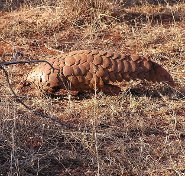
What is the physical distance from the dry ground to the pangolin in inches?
4.1

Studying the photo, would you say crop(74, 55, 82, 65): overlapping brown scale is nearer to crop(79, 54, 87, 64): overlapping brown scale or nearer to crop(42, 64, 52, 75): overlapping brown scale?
crop(79, 54, 87, 64): overlapping brown scale

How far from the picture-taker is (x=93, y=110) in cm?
355

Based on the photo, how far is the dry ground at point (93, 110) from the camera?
2900 millimetres

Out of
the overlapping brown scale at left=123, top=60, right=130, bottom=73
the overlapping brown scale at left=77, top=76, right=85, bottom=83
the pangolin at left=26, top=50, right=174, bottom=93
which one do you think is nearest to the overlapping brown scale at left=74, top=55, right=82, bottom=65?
the pangolin at left=26, top=50, right=174, bottom=93

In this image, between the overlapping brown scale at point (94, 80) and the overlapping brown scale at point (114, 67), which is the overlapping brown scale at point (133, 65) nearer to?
the overlapping brown scale at point (114, 67)

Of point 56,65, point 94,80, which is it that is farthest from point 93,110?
point 56,65

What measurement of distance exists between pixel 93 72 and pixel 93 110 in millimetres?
424

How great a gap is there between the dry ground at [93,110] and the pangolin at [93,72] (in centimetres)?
10

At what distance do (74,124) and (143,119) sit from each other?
493 mm

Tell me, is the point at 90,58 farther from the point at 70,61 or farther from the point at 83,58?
the point at 70,61

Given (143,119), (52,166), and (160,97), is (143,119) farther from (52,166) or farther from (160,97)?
(52,166)

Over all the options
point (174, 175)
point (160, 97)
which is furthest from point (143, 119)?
point (174, 175)

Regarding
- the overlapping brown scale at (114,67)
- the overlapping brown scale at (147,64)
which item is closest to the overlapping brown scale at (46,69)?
the overlapping brown scale at (114,67)

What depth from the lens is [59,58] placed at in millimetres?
4016
